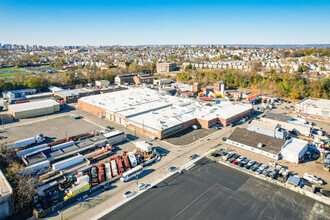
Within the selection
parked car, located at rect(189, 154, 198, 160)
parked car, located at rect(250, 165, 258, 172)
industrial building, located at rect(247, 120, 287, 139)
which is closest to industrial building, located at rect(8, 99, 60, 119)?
parked car, located at rect(189, 154, 198, 160)

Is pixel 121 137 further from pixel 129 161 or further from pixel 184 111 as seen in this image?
pixel 184 111

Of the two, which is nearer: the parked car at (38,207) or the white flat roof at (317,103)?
the parked car at (38,207)

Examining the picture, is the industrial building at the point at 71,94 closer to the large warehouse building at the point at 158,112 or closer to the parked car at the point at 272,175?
the large warehouse building at the point at 158,112

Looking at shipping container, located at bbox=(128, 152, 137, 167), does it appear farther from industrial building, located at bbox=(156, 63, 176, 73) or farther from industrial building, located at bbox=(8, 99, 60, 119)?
industrial building, located at bbox=(156, 63, 176, 73)

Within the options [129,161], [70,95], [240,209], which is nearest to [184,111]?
[129,161]

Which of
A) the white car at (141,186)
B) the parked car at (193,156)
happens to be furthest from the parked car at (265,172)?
the white car at (141,186)
